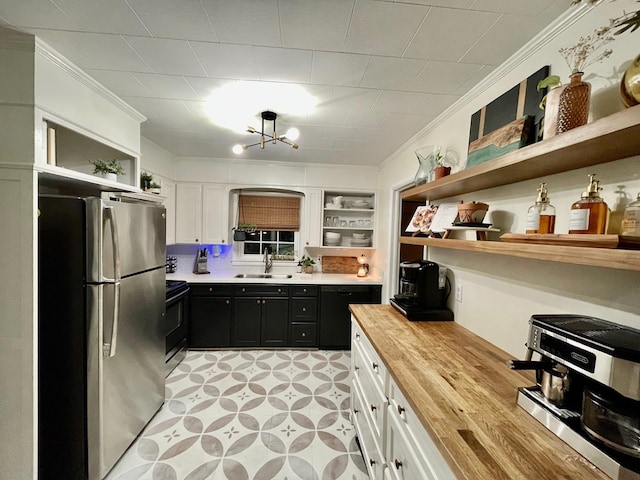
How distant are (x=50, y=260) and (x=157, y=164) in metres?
2.03

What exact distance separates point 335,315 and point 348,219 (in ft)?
4.81

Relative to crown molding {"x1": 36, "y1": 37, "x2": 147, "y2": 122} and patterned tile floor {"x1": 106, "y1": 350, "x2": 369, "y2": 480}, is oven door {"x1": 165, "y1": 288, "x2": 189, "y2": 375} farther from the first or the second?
crown molding {"x1": 36, "y1": 37, "x2": 147, "y2": 122}

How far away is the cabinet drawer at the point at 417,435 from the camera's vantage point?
33.3 inches

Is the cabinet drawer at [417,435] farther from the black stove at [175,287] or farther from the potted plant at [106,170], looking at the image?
the black stove at [175,287]

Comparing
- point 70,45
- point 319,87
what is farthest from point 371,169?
point 70,45

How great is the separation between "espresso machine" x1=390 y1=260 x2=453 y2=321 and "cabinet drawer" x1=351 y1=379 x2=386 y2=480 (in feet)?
2.26


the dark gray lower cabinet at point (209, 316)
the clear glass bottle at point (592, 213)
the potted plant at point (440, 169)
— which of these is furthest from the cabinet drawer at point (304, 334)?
the clear glass bottle at point (592, 213)

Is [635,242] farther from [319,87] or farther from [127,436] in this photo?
[127,436]

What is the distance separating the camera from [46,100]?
149cm

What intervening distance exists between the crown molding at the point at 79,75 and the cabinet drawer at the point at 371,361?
2.46m

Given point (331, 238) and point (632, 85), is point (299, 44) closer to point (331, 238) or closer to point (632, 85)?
point (632, 85)

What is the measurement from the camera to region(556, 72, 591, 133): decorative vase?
0.94 m

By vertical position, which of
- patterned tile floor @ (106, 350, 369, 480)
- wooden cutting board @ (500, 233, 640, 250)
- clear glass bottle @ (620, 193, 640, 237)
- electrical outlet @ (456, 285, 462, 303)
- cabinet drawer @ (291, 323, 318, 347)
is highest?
clear glass bottle @ (620, 193, 640, 237)

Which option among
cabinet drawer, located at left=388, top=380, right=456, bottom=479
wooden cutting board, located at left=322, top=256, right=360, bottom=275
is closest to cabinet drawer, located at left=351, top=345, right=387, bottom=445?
cabinet drawer, located at left=388, top=380, right=456, bottom=479
